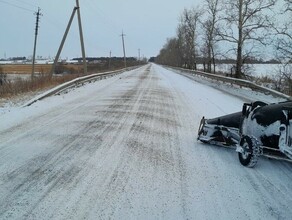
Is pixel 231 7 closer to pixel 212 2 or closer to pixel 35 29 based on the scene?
pixel 212 2

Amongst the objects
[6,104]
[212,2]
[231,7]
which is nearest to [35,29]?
[212,2]

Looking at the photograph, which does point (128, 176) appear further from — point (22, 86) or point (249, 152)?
point (22, 86)

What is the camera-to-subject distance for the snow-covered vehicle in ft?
16.9

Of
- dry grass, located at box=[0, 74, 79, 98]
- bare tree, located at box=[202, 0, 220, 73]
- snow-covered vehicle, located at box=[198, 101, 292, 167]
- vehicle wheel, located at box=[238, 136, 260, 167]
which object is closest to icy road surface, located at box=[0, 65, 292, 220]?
vehicle wheel, located at box=[238, 136, 260, 167]

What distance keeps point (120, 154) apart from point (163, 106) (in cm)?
629

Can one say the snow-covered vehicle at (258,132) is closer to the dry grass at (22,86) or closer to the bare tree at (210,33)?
the dry grass at (22,86)

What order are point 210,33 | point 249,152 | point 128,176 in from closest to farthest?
point 128,176, point 249,152, point 210,33

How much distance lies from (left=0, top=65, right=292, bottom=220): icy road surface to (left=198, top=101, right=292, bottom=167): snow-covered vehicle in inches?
9.7

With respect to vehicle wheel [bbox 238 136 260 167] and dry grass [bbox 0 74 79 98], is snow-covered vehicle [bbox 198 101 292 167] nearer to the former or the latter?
vehicle wheel [bbox 238 136 260 167]

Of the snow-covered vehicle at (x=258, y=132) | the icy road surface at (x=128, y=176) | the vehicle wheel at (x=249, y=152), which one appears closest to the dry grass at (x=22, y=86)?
the icy road surface at (x=128, y=176)

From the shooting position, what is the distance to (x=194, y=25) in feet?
211

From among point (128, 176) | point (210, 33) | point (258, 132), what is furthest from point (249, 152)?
point (210, 33)

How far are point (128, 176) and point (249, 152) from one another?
190 cm

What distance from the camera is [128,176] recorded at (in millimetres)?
5098
